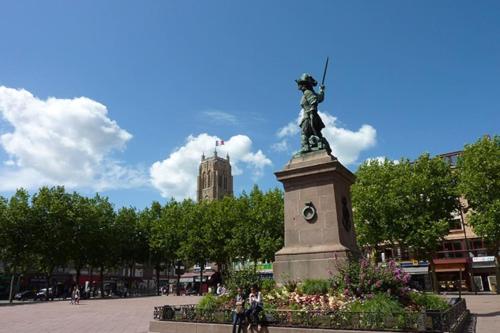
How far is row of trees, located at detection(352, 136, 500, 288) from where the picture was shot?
34406 mm

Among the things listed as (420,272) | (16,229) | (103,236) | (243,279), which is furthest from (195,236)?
(243,279)

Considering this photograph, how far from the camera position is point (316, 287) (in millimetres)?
12828

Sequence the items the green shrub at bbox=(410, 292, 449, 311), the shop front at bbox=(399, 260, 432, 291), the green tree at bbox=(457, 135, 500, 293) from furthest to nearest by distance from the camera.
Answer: the shop front at bbox=(399, 260, 432, 291) → the green tree at bbox=(457, 135, 500, 293) → the green shrub at bbox=(410, 292, 449, 311)

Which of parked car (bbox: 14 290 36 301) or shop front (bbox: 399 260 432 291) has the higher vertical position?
shop front (bbox: 399 260 432 291)

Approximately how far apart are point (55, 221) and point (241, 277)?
1618 inches

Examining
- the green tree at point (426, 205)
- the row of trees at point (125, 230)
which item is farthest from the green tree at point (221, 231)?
the green tree at point (426, 205)

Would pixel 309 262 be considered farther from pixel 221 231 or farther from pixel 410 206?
pixel 221 231

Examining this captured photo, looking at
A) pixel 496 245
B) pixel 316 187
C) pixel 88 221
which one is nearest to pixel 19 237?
pixel 88 221

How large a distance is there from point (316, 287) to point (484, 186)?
2857cm

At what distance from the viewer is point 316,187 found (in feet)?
50.8

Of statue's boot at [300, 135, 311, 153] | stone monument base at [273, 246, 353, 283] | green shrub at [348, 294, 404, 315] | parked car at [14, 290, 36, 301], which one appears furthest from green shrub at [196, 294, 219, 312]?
parked car at [14, 290, 36, 301]

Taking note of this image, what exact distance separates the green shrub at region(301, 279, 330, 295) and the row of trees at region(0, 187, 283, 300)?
26.9 m

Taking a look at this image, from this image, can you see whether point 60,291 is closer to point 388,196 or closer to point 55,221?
point 55,221

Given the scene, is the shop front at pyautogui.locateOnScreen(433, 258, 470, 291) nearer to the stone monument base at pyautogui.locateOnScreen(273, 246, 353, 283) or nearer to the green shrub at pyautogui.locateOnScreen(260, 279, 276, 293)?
the stone monument base at pyautogui.locateOnScreen(273, 246, 353, 283)
